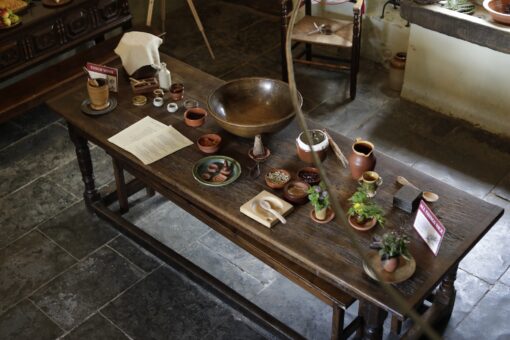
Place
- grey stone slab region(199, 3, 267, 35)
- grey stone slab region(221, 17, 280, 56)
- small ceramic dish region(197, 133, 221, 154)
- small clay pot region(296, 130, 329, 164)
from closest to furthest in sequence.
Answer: small clay pot region(296, 130, 329, 164)
small ceramic dish region(197, 133, 221, 154)
grey stone slab region(221, 17, 280, 56)
grey stone slab region(199, 3, 267, 35)

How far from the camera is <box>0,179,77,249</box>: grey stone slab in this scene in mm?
3775

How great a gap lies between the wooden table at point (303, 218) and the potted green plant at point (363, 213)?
0.04 m

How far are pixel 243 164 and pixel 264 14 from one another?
3328 millimetres

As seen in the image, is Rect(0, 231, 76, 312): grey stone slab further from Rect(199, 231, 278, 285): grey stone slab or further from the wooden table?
Rect(199, 231, 278, 285): grey stone slab

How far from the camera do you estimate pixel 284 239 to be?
255cm

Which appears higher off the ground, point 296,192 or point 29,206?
point 296,192

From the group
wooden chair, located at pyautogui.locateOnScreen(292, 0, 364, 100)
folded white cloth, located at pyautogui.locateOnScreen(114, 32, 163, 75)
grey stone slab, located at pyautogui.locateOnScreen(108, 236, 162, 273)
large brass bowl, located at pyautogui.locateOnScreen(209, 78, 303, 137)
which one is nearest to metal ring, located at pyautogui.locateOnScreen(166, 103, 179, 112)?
large brass bowl, located at pyautogui.locateOnScreen(209, 78, 303, 137)

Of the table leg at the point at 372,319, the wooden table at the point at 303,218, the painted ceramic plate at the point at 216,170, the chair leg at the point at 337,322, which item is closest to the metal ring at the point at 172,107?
the wooden table at the point at 303,218

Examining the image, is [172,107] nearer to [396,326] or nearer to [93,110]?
[93,110]


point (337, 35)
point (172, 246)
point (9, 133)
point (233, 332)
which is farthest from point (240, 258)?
point (9, 133)

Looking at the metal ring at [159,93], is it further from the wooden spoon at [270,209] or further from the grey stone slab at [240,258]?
the wooden spoon at [270,209]

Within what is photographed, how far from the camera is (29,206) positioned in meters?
3.93

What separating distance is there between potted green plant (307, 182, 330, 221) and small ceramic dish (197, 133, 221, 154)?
1.97 feet

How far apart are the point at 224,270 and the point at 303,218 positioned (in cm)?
93
